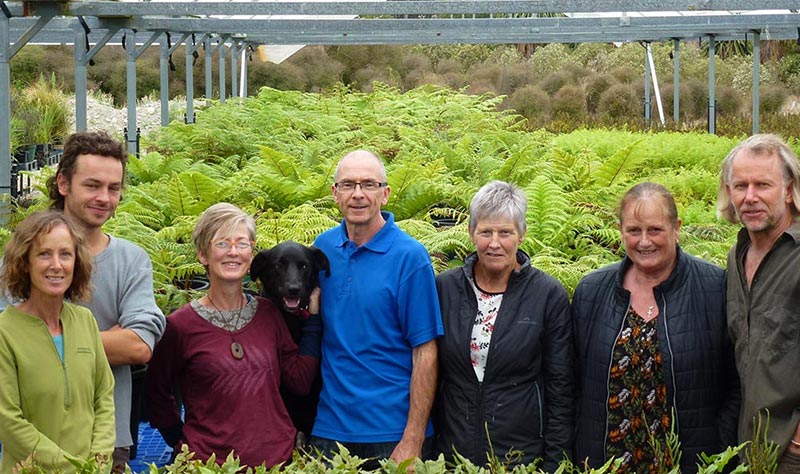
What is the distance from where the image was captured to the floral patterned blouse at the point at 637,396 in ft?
12.8

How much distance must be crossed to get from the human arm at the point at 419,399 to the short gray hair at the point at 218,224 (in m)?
0.84

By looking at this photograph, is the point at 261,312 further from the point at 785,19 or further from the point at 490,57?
the point at 490,57

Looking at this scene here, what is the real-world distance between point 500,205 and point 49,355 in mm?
1775

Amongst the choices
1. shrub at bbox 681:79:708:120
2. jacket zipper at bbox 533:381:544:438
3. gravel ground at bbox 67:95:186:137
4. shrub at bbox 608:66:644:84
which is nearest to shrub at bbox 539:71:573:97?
shrub at bbox 608:66:644:84

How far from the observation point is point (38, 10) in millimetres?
9805

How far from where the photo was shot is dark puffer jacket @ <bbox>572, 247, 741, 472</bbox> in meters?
3.87

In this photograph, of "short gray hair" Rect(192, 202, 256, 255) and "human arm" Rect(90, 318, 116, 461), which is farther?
"short gray hair" Rect(192, 202, 256, 255)

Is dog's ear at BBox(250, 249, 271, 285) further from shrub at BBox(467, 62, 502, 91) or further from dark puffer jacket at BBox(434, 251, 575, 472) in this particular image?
shrub at BBox(467, 62, 502, 91)

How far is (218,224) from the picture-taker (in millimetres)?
4098

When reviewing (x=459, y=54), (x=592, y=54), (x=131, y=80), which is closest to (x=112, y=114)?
(x=131, y=80)

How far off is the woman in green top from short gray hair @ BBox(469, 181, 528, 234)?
1.51 meters

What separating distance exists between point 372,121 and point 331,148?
121 inches

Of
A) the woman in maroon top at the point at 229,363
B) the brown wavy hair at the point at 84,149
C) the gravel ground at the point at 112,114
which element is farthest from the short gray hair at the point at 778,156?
the gravel ground at the point at 112,114

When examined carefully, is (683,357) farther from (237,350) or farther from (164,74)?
(164,74)
